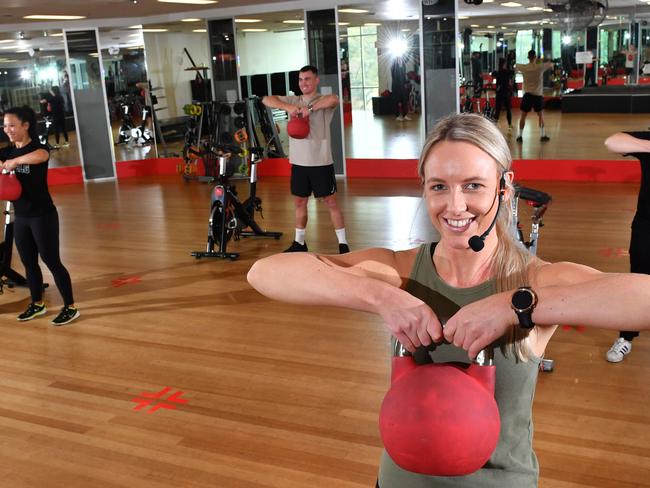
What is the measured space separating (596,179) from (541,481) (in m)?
7.31

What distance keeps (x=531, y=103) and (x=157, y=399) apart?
807 centimetres

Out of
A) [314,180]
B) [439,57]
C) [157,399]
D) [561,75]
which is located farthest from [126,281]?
[561,75]

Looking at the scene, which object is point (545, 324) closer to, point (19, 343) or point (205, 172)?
point (19, 343)

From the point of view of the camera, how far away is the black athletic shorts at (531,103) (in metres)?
10.2

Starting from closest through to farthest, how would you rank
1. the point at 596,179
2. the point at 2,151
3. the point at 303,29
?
the point at 2,151 < the point at 596,179 < the point at 303,29

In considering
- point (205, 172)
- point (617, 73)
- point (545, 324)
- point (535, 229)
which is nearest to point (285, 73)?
point (205, 172)

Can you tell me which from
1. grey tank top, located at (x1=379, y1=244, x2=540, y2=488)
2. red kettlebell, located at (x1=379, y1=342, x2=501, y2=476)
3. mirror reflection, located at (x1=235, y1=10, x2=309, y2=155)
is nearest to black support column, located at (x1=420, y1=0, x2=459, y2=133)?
mirror reflection, located at (x1=235, y1=10, x2=309, y2=155)

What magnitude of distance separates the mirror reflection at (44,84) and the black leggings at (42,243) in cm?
754

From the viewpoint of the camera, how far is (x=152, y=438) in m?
3.46

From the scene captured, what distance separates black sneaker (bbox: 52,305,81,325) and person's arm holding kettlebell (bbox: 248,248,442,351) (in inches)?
155

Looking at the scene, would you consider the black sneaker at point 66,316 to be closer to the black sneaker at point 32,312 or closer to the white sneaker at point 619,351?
the black sneaker at point 32,312

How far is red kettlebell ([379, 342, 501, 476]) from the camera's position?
123cm

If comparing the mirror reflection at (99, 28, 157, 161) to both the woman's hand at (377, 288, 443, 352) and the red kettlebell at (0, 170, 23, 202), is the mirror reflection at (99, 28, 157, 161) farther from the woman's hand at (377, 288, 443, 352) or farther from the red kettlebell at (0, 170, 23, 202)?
the woman's hand at (377, 288, 443, 352)

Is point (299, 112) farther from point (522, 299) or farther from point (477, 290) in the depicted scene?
point (522, 299)
